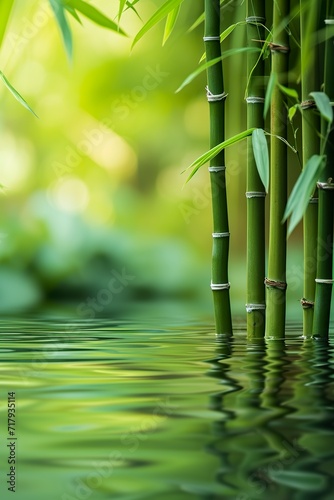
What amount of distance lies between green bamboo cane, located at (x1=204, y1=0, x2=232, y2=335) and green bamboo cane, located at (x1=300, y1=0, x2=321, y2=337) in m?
0.16

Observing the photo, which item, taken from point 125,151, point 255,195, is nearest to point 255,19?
point 255,195

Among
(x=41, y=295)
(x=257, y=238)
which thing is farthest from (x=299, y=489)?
(x=41, y=295)

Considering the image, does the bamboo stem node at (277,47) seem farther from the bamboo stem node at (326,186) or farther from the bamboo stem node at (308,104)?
the bamboo stem node at (326,186)

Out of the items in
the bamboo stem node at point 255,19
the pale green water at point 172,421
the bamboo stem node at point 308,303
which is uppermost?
the bamboo stem node at point 255,19

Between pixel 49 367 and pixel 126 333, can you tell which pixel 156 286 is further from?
pixel 49 367

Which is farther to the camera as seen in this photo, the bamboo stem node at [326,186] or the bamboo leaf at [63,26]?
the bamboo stem node at [326,186]

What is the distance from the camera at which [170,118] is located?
6727mm

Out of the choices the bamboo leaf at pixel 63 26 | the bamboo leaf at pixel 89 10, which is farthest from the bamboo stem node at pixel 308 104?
the bamboo leaf at pixel 63 26

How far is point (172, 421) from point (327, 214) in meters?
0.74

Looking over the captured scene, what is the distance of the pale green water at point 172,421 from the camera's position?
778 millimetres

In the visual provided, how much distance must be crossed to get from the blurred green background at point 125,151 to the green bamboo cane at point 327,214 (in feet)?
12.0

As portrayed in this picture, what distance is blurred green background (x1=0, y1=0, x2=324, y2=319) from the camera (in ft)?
18.4

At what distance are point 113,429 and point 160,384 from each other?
0.31m

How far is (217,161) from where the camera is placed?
69.6 inches
